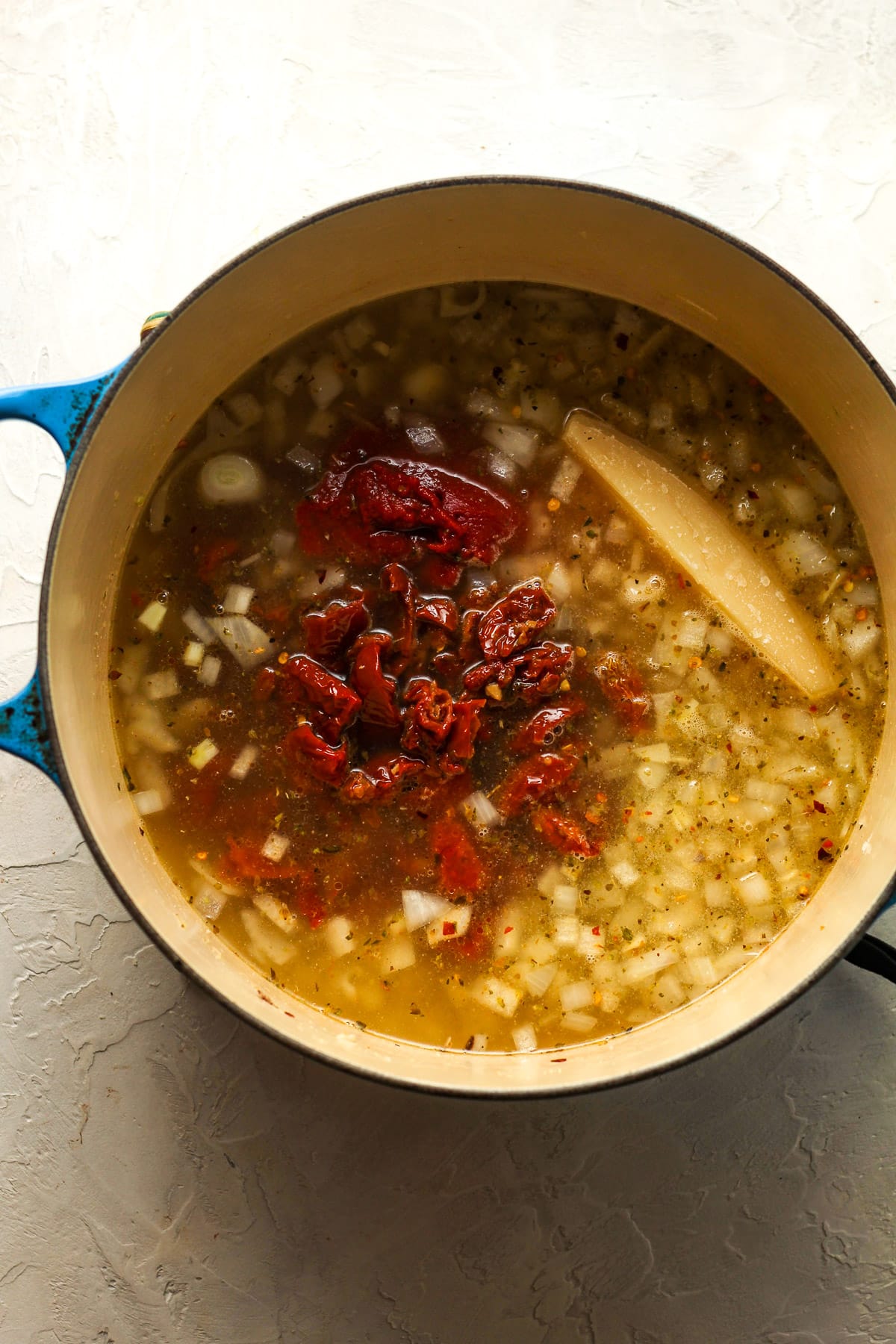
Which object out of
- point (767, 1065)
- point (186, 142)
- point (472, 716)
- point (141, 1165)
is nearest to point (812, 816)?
point (767, 1065)

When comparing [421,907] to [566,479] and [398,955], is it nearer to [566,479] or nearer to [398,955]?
[398,955]

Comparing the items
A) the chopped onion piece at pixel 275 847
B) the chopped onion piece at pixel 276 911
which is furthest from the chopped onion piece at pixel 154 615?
the chopped onion piece at pixel 276 911

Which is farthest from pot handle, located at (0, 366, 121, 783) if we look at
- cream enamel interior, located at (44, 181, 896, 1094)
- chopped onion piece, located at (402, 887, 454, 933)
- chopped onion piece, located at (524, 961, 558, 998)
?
chopped onion piece, located at (524, 961, 558, 998)

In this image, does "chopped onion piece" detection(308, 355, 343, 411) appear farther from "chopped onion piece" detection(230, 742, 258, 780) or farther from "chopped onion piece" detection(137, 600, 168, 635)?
"chopped onion piece" detection(230, 742, 258, 780)

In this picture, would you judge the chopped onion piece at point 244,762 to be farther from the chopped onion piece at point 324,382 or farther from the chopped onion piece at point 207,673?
the chopped onion piece at point 324,382

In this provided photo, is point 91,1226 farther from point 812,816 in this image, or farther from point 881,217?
point 881,217

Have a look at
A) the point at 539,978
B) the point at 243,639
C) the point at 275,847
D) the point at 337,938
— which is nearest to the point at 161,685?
the point at 243,639
